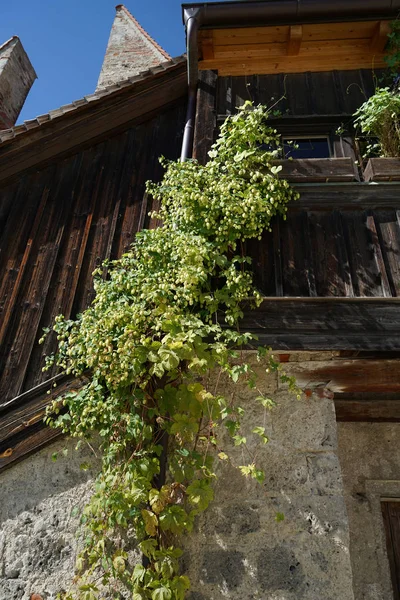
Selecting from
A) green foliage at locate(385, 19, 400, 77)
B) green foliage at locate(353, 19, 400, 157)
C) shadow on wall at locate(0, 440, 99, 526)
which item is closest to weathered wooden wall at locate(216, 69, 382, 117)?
green foliage at locate(385, 19, 400, 77)

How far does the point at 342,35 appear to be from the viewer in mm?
4965

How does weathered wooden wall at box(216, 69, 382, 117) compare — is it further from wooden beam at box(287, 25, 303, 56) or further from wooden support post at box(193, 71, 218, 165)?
wooden beam at box(287, 25, 303, 56)

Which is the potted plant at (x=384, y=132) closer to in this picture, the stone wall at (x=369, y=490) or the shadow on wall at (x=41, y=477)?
the stone wall at (x=369, y=490)

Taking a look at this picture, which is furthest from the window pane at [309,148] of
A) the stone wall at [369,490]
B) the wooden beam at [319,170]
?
the stone wall at [369,490]

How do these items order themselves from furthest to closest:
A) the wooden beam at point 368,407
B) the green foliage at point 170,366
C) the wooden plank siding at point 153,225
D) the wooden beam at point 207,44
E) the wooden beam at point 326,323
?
the wooden beam at point 207,44 < the wooden beam at point 368,407 < the wooden plank siding at point 153,225 < the wooden beam at point 326,323 < the green foliage at point 170,366

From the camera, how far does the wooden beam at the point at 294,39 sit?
482cm

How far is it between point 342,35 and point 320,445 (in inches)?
167

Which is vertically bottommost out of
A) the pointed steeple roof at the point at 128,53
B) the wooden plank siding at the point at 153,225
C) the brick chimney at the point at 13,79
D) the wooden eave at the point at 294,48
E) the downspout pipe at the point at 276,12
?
the wooden plank siding at the point at 153,225

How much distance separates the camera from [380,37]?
4.83 meters

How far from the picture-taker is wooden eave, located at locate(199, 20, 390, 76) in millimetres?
4871

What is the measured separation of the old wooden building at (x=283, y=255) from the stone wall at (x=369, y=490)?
14 millimetres

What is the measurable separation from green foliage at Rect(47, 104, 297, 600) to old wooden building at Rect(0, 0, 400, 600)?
29 cm

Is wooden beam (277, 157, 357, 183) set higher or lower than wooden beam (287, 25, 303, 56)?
lower

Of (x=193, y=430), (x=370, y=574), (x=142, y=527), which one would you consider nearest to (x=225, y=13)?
(x=193, y=430)
